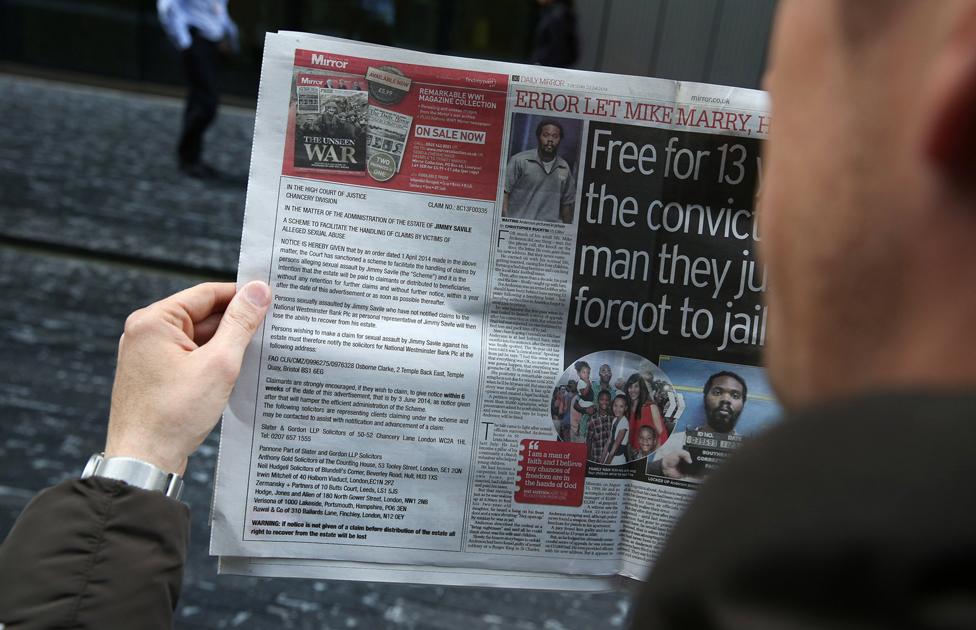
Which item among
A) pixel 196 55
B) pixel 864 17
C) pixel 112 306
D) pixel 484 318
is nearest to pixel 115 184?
pixel 196 55

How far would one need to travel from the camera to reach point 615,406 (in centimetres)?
90

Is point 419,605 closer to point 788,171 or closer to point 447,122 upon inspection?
point 447,122

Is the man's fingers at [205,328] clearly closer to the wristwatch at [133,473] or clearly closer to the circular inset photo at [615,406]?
the wristwatch at [133,473]

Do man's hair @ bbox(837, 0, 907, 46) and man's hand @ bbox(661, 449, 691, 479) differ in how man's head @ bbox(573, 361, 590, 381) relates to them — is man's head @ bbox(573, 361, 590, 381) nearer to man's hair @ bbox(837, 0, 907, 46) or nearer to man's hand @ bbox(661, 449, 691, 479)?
man's hand @ bbox(661, 449, 691, 479)

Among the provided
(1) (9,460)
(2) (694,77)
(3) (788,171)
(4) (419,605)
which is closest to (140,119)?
(2) (694,77)

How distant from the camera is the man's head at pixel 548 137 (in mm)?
883

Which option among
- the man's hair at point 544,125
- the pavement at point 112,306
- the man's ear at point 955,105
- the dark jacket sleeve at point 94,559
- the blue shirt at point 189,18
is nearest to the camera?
the man's ear at point 955,105

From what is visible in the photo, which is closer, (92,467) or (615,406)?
(92,467)

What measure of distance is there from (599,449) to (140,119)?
6057mm

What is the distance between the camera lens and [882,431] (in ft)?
0.83

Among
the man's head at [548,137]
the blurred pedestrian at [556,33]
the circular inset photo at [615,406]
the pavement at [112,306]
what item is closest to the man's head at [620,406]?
the circular inset photo at [615,406]

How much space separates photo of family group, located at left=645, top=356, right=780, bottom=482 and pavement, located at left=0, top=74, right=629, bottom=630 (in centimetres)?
85

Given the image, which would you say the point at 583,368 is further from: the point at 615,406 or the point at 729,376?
the point at 729,376

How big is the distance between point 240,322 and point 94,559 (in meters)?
0.25
